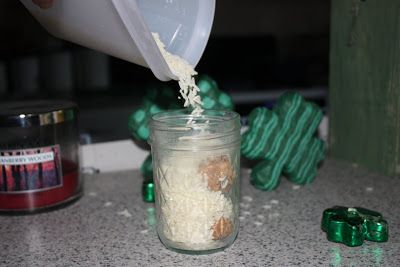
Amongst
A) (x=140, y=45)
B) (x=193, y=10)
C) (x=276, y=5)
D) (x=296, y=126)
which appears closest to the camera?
(x=140, y=45)

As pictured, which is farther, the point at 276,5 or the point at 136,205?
the point at 276,5

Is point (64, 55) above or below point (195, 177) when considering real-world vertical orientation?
above

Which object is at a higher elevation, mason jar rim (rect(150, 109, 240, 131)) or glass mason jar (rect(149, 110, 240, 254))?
mason jar rim (rect(150, 109, 240, 131))

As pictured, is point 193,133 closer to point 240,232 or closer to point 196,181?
point 196,181

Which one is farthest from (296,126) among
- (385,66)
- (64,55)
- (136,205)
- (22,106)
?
(64,55)

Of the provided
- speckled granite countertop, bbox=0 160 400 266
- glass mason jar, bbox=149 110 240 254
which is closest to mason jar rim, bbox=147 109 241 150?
glass mason jar, bbox=149 110 240 254

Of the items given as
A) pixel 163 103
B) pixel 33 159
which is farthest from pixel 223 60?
pixel 33 159

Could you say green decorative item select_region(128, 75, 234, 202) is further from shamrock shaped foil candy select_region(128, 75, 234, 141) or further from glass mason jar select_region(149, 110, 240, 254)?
glass mason jar select_region(149, 110, 240, 254)

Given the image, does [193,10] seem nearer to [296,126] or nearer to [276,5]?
[296,126]
